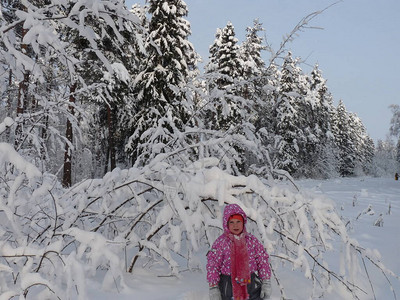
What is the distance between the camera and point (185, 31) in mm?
17062

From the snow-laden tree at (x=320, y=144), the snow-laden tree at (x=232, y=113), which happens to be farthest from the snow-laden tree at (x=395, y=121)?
the snow-laden tree at (x=232, y=113)

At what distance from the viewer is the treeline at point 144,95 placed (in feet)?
7.75

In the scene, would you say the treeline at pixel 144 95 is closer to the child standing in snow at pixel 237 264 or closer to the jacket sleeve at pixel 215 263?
the child standing in snow at pixel 237 264

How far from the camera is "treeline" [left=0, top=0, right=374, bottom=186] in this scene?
2.36m

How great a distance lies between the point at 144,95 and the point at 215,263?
14471mm

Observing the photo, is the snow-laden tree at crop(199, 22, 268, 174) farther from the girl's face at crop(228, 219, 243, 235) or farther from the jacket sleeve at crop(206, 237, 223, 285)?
the jacket sleeve at crop(206, 237, 223, 285)

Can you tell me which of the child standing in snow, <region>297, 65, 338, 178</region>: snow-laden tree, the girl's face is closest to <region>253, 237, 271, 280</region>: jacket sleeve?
the child standing in snow

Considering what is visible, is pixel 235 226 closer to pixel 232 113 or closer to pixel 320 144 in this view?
pixel 232 113

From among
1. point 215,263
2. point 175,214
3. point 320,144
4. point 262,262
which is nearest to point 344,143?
point 320,144

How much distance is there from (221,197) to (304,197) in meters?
0.83

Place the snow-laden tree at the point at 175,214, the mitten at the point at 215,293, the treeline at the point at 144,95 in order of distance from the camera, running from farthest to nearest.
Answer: the mitten at the point at 215,293 < the snow-laden tree at the point at 175,214 < the treeline at the point at 144,95

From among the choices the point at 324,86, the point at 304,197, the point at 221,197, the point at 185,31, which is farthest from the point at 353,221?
the point at 324,86

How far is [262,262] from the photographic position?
117 inches

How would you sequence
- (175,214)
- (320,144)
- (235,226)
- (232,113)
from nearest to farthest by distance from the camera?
(175,214) → (235,226) → (232,113) → (320,144)
